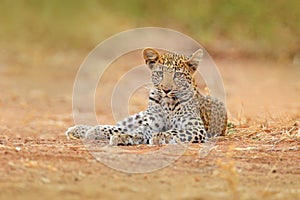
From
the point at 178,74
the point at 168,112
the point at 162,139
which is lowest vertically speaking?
the point at 162,139

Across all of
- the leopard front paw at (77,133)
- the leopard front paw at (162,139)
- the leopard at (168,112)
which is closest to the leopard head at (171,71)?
the leopard at (168,112)

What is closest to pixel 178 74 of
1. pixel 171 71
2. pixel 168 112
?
pixel 171 71

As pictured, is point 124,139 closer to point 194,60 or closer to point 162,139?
point 162,139

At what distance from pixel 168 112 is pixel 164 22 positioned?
16058mm

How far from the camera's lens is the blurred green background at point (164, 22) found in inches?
854

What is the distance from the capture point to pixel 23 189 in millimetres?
6406

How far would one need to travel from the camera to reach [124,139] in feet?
29.3

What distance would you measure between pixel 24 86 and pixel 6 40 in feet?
21.0

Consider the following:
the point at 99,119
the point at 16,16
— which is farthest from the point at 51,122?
the point at 16,16

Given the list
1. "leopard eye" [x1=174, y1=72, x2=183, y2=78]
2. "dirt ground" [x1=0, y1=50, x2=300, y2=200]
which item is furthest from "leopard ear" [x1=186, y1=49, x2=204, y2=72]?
"dirt ground" [x1=0, y1=50, x2=300, y2=200]

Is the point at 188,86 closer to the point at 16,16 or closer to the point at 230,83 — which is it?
the point at 230,83

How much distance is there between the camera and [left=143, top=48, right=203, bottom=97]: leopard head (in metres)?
9.20

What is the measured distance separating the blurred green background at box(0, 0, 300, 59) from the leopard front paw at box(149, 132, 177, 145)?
41.0 feet

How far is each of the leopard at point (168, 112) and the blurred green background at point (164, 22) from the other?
38.7ft
